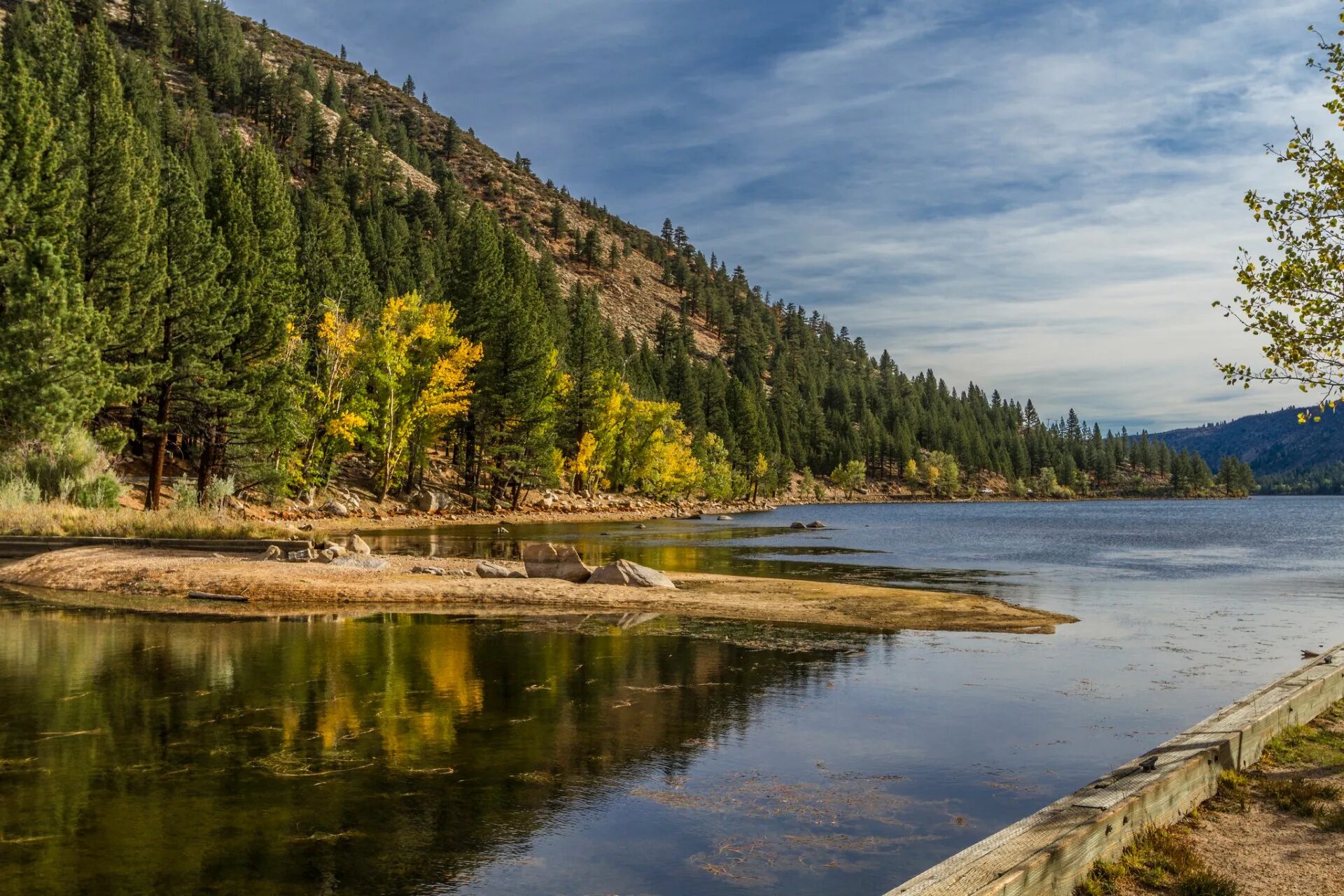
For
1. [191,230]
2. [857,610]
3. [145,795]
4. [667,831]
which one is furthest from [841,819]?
[191,230]

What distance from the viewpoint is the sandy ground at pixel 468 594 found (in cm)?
2208

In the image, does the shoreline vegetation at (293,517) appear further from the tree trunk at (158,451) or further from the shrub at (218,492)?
the tree trunk at (158,451)

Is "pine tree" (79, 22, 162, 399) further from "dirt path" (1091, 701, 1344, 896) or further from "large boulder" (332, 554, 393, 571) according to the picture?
"dirt path" (1091, 701, 1344, 896)

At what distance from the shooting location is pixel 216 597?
72.1ft

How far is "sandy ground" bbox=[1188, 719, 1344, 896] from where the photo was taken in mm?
6473

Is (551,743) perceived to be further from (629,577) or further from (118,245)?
(118,245)

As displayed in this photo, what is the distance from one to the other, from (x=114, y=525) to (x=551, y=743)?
2534cm

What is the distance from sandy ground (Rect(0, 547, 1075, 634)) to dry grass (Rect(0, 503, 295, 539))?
267 cm

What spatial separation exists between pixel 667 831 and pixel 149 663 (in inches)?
411

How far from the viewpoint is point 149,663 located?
14227 mm

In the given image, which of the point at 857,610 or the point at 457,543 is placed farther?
the point at 457,543

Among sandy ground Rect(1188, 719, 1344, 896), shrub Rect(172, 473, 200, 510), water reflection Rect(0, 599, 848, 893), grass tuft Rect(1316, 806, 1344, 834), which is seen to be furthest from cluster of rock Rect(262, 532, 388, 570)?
grass tuft Rect(1316, 806, 1344, 834)

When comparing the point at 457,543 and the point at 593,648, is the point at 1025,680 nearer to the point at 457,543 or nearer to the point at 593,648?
the point at 593,648

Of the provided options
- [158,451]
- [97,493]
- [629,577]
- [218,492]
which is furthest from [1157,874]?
[158,451]
